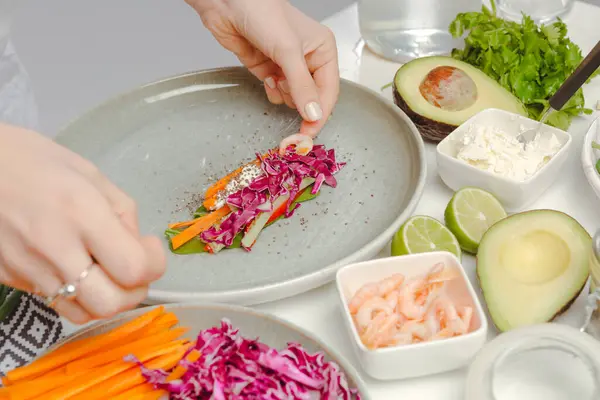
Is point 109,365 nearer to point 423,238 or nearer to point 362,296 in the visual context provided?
point 362,296

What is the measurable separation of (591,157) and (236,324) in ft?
2.49

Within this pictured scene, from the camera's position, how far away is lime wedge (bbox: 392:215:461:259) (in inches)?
47.3

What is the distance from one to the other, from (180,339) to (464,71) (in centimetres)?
90

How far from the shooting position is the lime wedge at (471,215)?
1227mm

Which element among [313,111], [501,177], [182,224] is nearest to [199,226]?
[182,224]

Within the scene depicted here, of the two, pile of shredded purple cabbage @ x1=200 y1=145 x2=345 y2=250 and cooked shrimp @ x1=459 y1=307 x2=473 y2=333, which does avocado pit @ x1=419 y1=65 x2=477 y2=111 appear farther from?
cooked shrimp @ x1=459 y1=307 x2=473 y2=333

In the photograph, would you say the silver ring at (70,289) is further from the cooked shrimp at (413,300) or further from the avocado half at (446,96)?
the avocado half at (446,96)

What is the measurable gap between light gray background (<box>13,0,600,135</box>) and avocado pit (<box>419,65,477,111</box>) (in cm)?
222

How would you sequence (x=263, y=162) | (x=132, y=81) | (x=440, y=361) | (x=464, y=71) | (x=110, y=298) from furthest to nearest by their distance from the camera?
(x=132, y=81) < (x=464, y=71) < (x=263, y=162) < (x=440, y=361) < (x=110, y=298)

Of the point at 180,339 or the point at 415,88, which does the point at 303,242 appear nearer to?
the point at 180,339

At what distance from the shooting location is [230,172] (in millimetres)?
1506

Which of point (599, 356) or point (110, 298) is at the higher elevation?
point (110, 298)

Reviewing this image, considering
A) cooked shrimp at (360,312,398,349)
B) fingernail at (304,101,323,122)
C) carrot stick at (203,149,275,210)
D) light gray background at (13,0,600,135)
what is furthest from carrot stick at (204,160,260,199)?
light gray background at (13,0,600,135)

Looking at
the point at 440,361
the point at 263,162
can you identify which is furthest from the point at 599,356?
the point at 263,162
